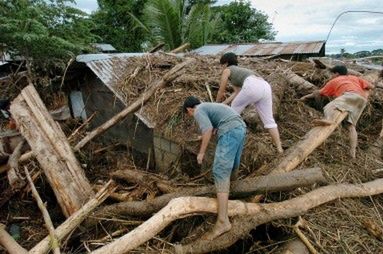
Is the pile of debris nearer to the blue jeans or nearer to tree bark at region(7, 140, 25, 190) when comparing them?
tree bark at region(7, 140, 25, 190)

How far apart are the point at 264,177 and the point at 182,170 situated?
1.73m

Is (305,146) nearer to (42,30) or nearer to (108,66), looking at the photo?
(108,66)

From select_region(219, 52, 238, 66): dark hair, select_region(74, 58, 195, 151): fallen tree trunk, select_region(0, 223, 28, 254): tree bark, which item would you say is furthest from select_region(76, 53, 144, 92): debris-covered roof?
select_region(0, 223, 28, 254): tree bark

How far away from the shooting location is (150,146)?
21.1ft

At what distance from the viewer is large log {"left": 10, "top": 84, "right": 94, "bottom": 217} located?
4977 millimetres

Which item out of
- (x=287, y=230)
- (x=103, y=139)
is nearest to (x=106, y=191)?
(x=287, y=230)

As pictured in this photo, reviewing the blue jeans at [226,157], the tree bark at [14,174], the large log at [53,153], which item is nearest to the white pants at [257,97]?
the blue jeans at [226,157]

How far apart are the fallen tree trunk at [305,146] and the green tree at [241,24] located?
45.7 ft

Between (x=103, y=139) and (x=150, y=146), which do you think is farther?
(x=103, y=139)

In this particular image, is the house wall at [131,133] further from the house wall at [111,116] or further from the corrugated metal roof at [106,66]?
the corrugated metal roof at [106,66]

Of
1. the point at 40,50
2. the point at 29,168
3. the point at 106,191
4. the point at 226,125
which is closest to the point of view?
the point at 226,125

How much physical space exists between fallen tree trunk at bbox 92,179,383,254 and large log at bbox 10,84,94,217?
4.71 feet

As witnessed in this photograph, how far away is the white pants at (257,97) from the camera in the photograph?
4.90m

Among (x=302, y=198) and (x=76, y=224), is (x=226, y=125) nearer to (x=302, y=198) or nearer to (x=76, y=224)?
(x=302, y=198)
